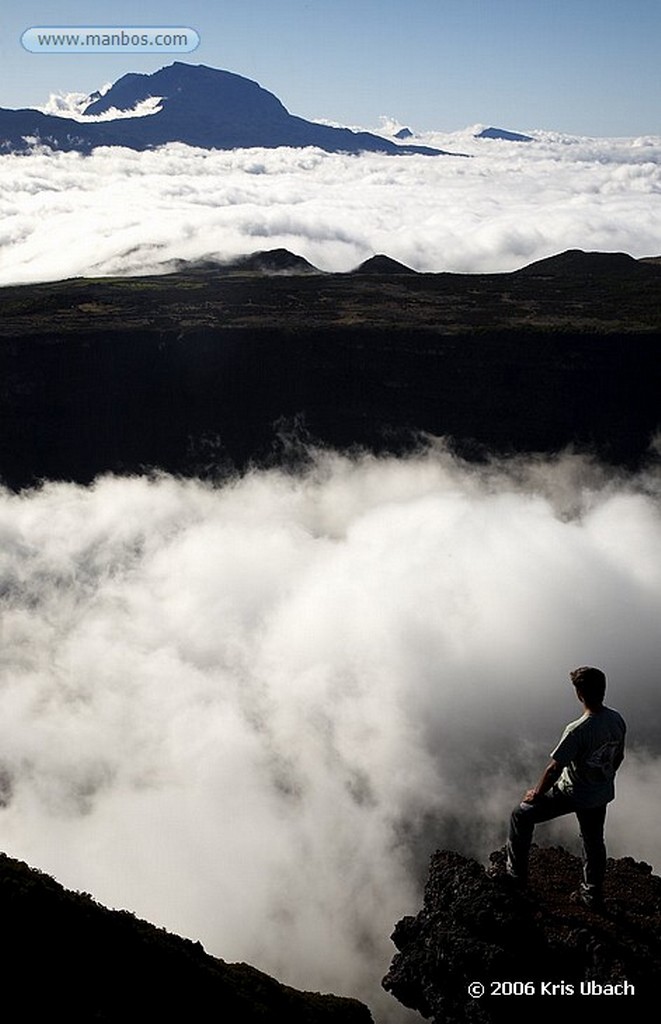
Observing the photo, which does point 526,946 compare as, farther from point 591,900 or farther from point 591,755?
point 591,755

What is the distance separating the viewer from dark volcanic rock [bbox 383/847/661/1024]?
48.7 feet

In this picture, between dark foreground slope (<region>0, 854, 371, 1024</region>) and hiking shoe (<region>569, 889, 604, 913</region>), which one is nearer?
dark foreground slope (<region>0, 854, 371, 1024</region>)

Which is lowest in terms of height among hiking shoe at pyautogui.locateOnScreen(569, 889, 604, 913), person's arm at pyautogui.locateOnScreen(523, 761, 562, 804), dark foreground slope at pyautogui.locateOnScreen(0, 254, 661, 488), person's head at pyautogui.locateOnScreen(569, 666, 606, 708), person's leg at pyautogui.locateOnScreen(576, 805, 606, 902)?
hiking shoe at pyautogui.locateOnScreen(569, 889, 604, 913)

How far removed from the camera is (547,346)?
124312 millimetres

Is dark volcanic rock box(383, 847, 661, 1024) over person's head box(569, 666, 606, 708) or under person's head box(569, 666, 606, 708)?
under

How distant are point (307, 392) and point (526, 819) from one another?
4454 inches

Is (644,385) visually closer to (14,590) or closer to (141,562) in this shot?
(141,562)

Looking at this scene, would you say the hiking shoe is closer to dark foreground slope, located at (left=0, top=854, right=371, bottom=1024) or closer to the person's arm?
the person's arm

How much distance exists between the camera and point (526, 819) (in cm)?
1511

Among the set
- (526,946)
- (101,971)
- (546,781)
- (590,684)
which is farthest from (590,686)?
(101,971)

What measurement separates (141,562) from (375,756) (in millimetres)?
56181

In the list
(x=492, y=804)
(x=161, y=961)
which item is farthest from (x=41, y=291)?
(x=161, y=961)

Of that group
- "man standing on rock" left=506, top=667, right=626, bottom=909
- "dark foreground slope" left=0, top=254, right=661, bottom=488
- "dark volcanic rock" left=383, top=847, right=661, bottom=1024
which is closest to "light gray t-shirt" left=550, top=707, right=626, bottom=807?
"man standing on rock" left=506, top=667, right=626, bottom=909

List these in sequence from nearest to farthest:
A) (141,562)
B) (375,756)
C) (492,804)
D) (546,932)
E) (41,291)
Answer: (546,932)
(492,804)
(375,756)
(141,562)
(41,291)
